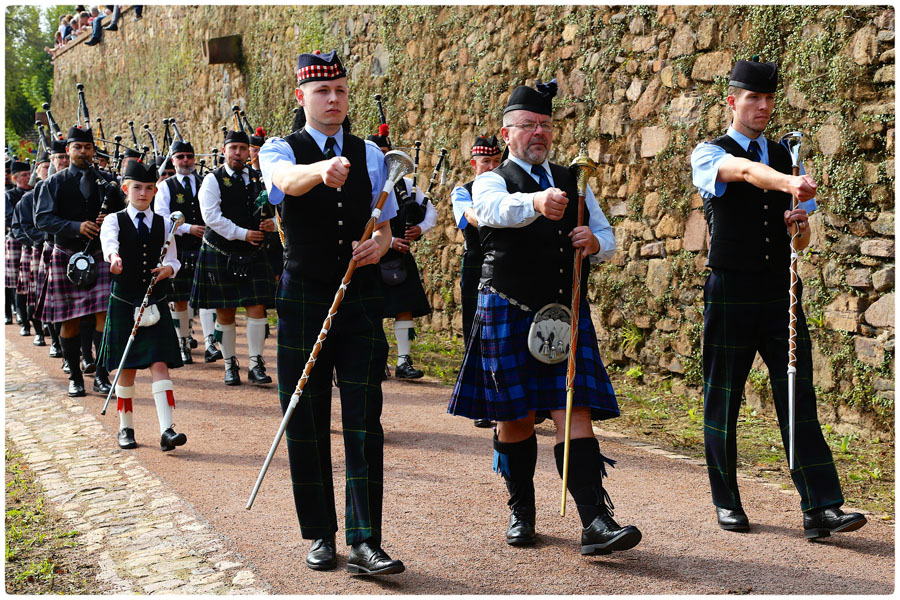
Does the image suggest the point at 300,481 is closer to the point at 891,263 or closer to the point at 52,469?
the point at 52,469

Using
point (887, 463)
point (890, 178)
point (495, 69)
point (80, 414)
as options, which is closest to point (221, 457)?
point (80, 414)

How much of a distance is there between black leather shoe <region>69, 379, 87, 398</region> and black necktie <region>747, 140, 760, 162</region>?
5355 mm

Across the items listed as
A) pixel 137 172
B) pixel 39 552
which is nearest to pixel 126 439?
pixel 137 172

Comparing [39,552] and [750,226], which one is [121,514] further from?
[750,226]

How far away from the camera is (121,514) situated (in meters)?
4.21

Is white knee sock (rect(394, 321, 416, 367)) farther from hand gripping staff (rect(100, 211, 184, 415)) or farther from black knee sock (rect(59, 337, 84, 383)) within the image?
black knee sock (rect(59, 337, 84, 383))

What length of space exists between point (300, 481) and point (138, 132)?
59.9 ft

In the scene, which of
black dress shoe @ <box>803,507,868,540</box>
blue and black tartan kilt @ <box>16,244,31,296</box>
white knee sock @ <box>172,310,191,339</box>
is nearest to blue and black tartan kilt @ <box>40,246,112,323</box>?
white knee sock @ <box>172,310,191,339</box>

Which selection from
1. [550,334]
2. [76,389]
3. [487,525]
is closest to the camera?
[550,334]

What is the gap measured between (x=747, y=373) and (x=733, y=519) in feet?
1.95

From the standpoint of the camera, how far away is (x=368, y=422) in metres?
3.46

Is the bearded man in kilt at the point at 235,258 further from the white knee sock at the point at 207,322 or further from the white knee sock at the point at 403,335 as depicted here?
the white knee sock at the point at 403,335

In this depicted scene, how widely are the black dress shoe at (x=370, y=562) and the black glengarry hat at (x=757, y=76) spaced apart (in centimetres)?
229

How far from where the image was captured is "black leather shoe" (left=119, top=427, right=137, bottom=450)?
548 cm
